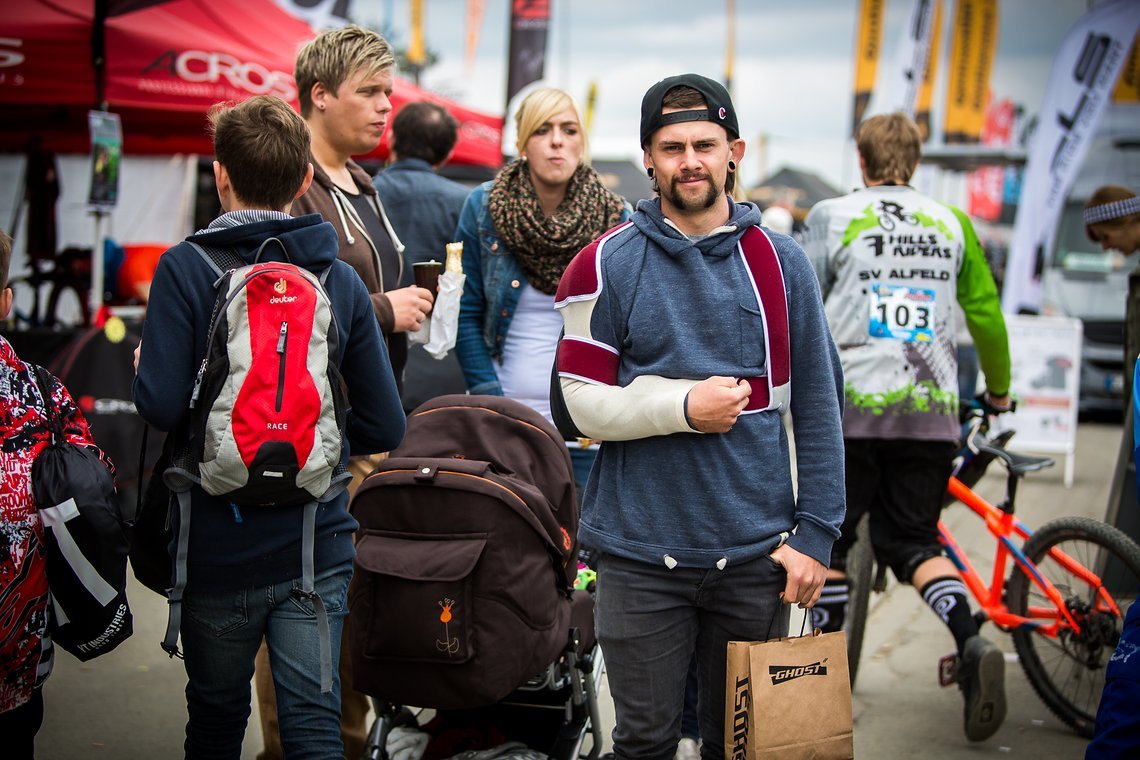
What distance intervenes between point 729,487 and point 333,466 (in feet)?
3.03

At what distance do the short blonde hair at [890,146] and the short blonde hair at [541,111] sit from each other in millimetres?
1106

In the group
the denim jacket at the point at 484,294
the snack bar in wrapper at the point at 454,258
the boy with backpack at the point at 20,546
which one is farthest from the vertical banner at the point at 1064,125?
the boy with backpack at the point at 20,546

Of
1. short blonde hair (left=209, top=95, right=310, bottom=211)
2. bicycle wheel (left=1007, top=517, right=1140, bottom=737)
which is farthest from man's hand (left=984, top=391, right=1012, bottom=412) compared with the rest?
short blonde hair (left=209, top=95, right=310, bottom=211)

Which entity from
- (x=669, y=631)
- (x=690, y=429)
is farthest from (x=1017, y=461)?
(x=690, y=429)

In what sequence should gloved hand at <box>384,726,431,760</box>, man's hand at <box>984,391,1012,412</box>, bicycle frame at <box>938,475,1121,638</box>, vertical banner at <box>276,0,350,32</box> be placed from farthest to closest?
vertical banner at <box>276,0,350,32</box> → man's hand at <box>984,391,1012,412</box> → bicycle frame at <box>938,475,1121,638</box> → gloved hand at <box>384,726,431,760</box>

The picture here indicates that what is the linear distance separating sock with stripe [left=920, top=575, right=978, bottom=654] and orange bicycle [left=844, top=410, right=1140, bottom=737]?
199mm

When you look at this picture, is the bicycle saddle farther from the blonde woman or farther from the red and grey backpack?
the red and grey backpack

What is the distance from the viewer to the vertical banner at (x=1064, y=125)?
1138 cm

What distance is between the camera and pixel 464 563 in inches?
115

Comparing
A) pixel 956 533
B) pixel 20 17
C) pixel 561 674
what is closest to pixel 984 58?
pixel 956 533

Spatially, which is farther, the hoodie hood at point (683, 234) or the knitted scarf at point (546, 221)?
the knitted scarf at point (546, 221)

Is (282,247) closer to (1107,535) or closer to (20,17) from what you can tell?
(1107,535)

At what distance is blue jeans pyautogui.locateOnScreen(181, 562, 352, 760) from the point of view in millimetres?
2535

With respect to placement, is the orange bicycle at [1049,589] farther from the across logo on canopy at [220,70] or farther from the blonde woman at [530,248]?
the across logo on canopy at [220,70]
